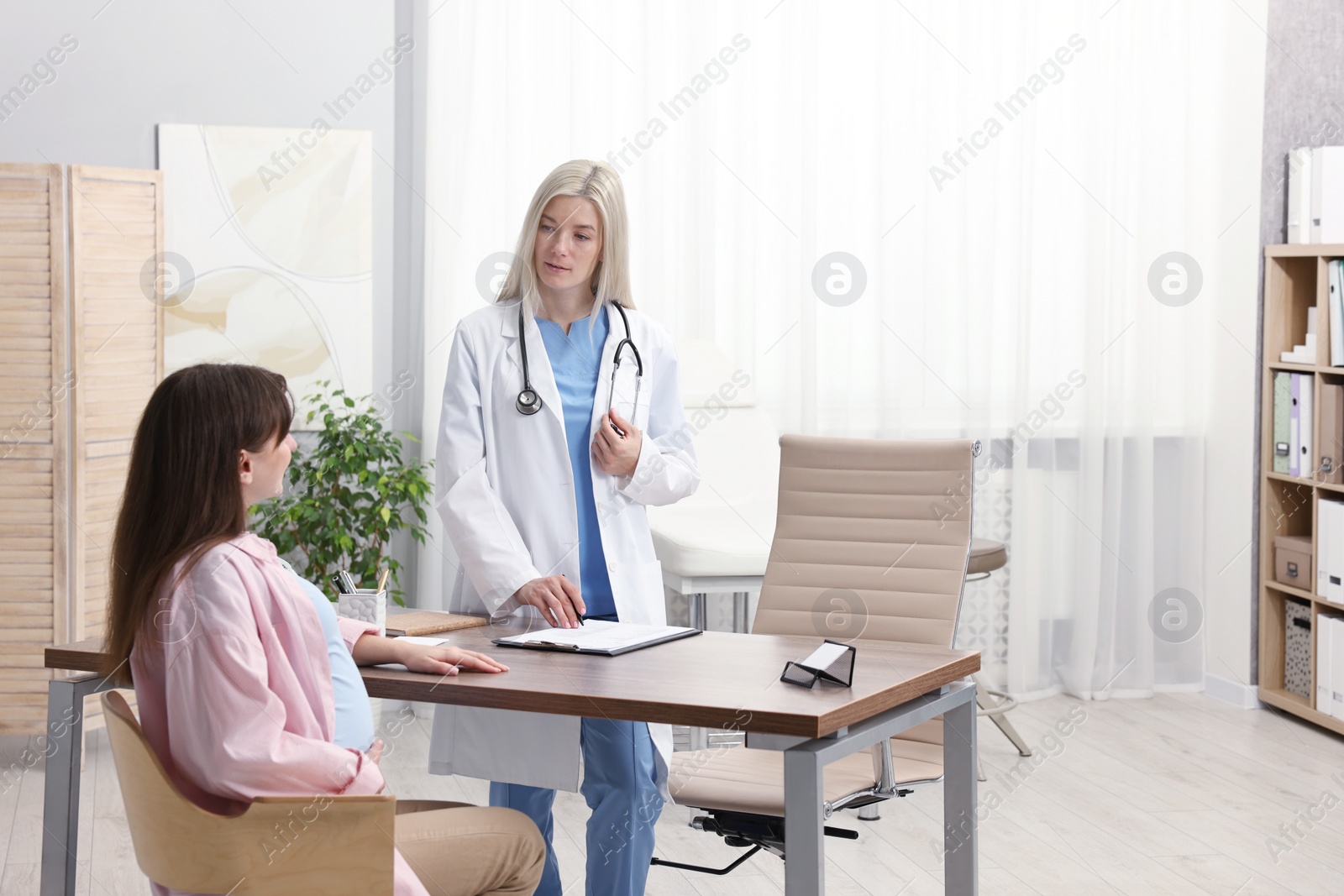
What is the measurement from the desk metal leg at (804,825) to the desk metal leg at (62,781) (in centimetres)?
111

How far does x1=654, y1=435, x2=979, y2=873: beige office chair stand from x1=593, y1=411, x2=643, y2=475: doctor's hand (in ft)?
1.88

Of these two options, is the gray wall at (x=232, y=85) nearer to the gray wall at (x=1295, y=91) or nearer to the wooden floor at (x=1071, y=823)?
the wooden floor at (x=1071, y=823)

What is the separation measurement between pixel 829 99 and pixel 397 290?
5.38ft

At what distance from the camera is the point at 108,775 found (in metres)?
3.71

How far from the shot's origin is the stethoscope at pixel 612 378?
7.51 ft

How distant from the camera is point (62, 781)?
2080 mm

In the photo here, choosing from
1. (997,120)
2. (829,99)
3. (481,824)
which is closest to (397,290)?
(829,99)

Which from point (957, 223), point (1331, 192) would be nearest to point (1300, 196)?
point (1331, 192)

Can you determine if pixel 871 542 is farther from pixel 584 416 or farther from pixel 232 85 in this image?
pixel 232 85

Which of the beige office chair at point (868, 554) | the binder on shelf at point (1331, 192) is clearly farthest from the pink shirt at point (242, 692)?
the binder on shelf at point (1331, 192)

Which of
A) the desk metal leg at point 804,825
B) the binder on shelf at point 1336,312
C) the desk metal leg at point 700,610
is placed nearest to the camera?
the desk metal leg at point 804,825

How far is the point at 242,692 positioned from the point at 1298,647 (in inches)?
156

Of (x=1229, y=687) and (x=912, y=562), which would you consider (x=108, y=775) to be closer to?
(x=912, y=562)

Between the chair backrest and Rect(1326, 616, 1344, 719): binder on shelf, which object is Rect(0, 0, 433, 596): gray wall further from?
Rect(1326, 616, 1344, 719): binder on shelf
